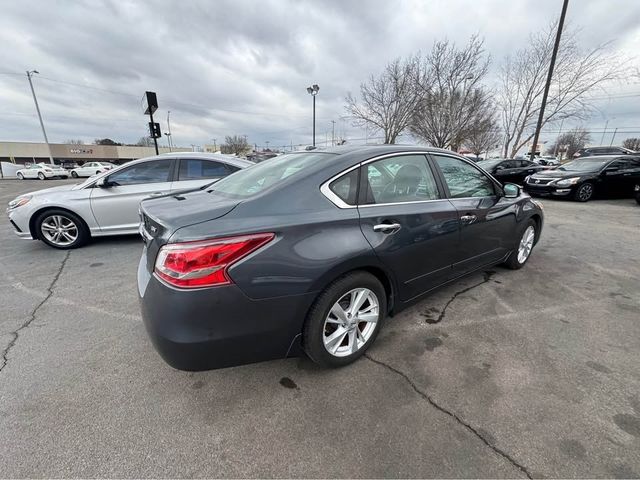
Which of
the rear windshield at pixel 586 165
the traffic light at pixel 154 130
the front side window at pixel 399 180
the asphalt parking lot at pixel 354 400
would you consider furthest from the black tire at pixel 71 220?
the rear windshield at pixel 586 165

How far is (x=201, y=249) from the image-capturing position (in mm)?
1611

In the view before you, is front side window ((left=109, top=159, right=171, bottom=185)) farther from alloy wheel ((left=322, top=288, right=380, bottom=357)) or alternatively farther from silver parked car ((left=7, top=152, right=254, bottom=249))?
alloy wheel ((left=322, top=288, right=380, bottom=357))

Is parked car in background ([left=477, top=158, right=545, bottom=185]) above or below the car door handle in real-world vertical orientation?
below

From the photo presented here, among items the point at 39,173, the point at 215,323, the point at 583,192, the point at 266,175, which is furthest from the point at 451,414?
the point at 39,173

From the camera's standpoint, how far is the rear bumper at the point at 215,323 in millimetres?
1633

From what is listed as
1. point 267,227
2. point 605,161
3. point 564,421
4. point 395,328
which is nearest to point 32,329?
point 267,227

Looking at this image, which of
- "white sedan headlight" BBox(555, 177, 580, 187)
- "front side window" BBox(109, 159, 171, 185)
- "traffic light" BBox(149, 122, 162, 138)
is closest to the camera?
"front side window" BBox(109, 159, 171, 185)

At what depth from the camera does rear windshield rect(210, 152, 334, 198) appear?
7.25 feet

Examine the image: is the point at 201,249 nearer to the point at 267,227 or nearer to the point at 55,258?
the point at 267,227

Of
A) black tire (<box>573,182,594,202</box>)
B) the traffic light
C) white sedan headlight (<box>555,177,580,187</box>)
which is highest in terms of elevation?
the traffic light

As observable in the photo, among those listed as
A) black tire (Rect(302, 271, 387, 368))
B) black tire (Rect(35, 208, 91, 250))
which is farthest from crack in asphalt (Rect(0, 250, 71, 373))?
black tire (Rect(302, 271, 387, 368))

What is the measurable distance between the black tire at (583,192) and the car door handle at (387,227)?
37.9 feet

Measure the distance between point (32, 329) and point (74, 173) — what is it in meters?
39.6

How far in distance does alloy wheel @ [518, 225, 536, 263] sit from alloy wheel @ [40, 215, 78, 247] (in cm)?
677
